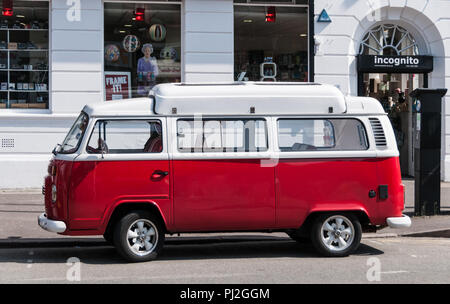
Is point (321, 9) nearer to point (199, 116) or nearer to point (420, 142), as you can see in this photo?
point (420, 142)

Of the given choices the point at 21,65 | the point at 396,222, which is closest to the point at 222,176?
the point at 396,222

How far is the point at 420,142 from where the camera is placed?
13125mm

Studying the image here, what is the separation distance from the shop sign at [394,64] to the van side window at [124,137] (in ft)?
31.0

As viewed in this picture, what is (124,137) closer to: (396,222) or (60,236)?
(60,236)

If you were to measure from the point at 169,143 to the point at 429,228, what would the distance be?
4.90m

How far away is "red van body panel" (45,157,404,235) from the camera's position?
9.27m

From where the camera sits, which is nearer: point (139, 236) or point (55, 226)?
A: point (55, 226)

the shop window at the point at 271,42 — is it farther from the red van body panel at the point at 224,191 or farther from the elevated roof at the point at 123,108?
the elevated roof at the point at 123,108

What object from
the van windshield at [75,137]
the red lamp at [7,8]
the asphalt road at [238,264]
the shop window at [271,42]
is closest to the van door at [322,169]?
the asphalt road at [238,264]

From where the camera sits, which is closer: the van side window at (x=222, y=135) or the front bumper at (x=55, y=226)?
the front bumper at (x=55, y=226)

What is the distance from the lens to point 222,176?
9.55 metres

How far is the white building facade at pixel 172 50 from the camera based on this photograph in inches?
656

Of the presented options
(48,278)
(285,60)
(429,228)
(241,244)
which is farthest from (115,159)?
(285,60)

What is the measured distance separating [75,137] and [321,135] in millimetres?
3155
